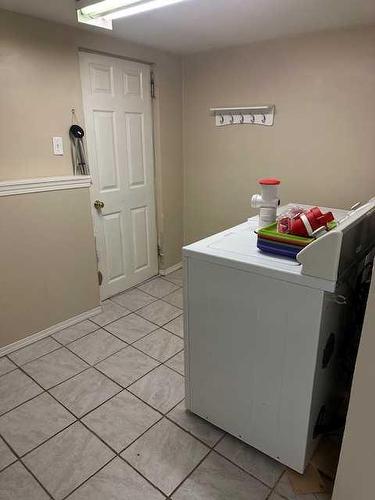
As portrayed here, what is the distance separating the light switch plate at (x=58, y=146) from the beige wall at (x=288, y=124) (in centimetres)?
135

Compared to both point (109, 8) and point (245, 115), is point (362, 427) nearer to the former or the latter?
point (109, 8)

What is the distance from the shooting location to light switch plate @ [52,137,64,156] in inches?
96.1

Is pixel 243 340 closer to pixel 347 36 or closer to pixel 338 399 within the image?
pixel 338 399

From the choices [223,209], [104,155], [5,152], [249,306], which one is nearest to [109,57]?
[104,155]

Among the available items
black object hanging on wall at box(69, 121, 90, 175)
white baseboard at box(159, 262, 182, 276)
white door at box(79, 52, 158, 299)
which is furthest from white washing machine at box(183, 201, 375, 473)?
white baseboard at box(159, 262, 182, 276)

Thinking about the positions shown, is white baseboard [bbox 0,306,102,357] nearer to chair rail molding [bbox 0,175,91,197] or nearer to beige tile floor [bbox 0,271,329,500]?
beige tile floor [bbox 0,271,329,500]

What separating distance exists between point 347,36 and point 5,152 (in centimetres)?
246

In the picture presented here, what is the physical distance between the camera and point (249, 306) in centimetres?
143

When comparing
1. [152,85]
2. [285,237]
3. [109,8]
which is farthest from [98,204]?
[285,237]

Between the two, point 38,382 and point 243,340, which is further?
point 38,382

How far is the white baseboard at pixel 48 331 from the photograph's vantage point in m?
2.38

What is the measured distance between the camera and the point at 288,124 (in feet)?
9.05

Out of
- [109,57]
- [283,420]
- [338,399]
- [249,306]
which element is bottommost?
[338,399]

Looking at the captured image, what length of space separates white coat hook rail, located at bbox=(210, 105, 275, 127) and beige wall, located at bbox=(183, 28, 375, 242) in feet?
0.18
